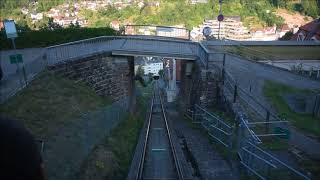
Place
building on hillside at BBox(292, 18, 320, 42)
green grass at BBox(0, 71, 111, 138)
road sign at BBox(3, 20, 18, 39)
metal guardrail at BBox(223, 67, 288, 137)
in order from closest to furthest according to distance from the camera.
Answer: green grass at BBox(0, 71, 111, 138) → metal guardrail at BBox(223, 67, 288, 137) → road sign at BBox(3, 20, 18, 39) → building on hillside at BBox(292, 18, 320, 42)

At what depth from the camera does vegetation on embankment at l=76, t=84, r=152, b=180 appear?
11.5m

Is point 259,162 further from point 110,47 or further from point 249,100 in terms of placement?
point 110,47

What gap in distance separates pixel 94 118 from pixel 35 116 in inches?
103

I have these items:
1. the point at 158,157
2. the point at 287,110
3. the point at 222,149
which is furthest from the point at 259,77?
the point at 158,157

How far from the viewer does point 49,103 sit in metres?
14.0

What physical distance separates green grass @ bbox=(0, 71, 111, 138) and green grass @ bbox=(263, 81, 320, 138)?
27.5 feet

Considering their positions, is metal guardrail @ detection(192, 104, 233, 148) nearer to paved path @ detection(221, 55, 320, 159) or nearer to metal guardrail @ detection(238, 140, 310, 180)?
paved path @ detection(221, 55, 320, 159)

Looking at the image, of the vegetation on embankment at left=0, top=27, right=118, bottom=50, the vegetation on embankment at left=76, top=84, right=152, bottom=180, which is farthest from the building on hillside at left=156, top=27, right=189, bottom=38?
the vegetation on embankment at left=76, top=84, right=152, bottom=180

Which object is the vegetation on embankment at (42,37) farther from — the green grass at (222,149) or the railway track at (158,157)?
the green grass at (222,149)

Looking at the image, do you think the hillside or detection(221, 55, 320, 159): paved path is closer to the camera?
detection(221, 55, 320, 159): paved path

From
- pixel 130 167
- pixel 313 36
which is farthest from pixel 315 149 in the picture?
pixel 313 36

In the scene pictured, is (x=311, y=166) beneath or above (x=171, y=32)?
beneath

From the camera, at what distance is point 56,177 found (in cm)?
938

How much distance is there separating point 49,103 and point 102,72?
7066 mm
